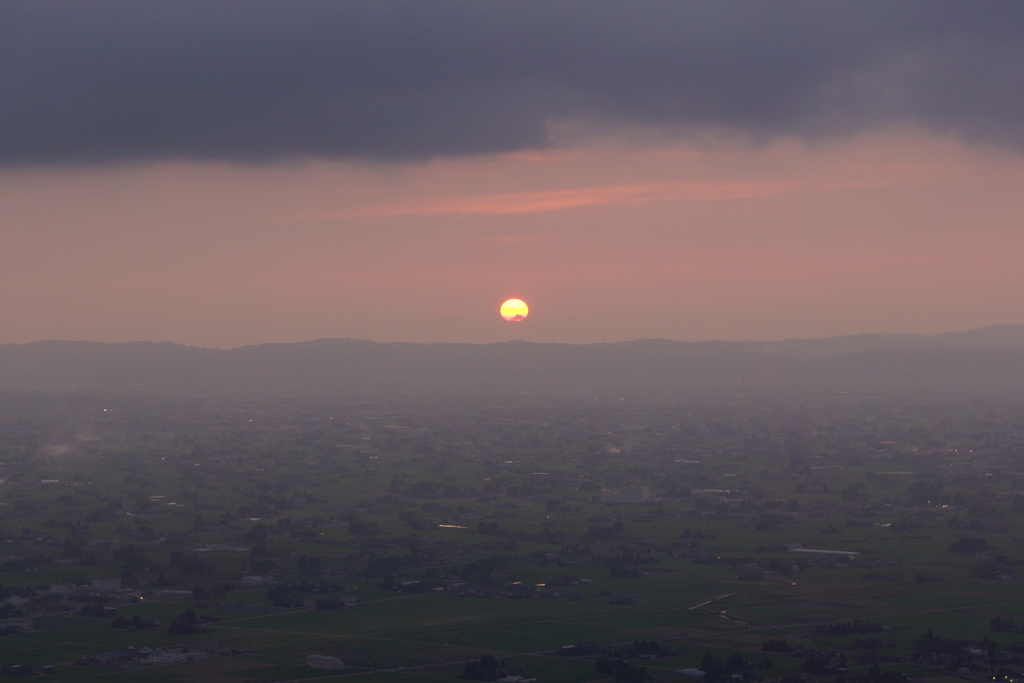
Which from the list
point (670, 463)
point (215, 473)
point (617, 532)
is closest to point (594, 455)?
point (670, 463)

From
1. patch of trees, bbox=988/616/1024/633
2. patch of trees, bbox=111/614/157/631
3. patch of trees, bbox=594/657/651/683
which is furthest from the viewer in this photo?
patch of trees, bbox=111/614/157/631

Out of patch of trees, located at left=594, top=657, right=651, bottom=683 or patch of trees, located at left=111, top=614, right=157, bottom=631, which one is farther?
patch of trees, located at left=111, top=614, right=157, bottom=631

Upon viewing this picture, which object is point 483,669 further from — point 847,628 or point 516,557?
point 516,557

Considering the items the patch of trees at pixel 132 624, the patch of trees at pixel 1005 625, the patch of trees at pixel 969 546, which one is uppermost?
the patch of trees at pixel 969 546

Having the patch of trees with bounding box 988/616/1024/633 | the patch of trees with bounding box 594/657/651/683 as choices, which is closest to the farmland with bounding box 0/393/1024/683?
the patch of trees with bounding box 594/657/651/683

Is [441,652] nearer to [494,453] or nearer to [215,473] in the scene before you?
[215,473]

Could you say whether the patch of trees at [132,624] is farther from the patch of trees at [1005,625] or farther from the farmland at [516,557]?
the patch of trees at [1005,625]

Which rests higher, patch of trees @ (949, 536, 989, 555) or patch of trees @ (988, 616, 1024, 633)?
patch of trees @ (949, 536, 989, 555)

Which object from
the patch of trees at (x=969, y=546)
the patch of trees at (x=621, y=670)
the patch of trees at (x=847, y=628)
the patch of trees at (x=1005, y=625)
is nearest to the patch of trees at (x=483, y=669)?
the patch of trees at (x=621, y=670)

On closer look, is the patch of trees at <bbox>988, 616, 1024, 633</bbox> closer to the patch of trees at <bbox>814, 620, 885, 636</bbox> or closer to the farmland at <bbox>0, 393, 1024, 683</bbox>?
the farmland at <bbox>0, 393, 1024, 683</bbox>

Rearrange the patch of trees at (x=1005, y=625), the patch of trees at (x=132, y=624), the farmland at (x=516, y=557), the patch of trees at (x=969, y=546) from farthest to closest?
the patch of trees at (x=969, y=546)
the patch of trees at (x=132, y=624)
the patch of trees at (x=1005, y=625)
the farmland at (x=516, y=557)

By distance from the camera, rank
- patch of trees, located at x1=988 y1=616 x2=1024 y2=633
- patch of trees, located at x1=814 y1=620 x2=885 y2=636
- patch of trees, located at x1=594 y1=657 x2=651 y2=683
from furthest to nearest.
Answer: patch of trees, located at x1=814 y1=620 x2=885 y2=636, patch of trees, located at x1=988 y1=616 x2=1024 y2=633, patch of trees, located at x1=594 y1=657 x2=651 y2=683

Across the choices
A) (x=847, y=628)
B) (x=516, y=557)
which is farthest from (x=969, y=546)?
(x=516, y=557)
